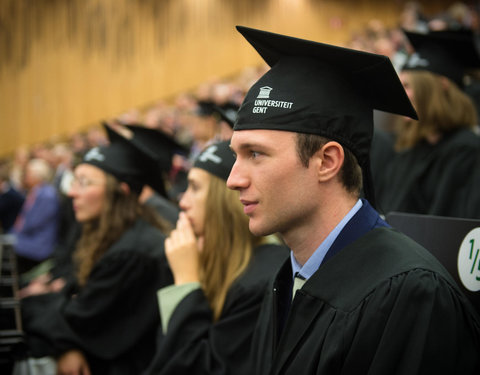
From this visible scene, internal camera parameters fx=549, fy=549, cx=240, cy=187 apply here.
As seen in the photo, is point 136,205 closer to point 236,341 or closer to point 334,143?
point 236,341

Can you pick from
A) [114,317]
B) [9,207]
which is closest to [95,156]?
[114,317]

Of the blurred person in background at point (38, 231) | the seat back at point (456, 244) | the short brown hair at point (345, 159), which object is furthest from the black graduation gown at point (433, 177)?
the blurred person in background at point (38, 231)

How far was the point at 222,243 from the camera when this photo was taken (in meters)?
2.59

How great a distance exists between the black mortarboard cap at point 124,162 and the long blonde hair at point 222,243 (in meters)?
0.92

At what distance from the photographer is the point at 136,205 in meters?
3.45

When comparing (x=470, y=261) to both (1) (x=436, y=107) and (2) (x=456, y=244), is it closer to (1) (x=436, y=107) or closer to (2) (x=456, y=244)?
(2) (x=456, y=244)

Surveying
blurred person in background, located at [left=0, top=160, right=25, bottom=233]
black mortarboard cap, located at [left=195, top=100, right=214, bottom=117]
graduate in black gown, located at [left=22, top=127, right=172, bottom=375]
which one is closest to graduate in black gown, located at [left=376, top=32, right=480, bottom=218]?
graduate in black gown, located at [left=22, top=127, right=172, bottom=375]

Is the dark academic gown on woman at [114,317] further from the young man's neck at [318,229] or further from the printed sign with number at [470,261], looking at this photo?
the printed sign with number at [470,261]

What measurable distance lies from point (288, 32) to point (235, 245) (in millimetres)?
13821

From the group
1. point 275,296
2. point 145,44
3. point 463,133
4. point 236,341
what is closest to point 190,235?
point 236,341

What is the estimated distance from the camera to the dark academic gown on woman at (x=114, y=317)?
9.91 feet

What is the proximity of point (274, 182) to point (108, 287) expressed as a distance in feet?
6.03

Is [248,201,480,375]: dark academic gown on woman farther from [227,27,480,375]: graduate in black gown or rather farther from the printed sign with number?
the printed sign with number

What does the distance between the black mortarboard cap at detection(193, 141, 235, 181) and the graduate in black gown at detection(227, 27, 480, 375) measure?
1.00m
